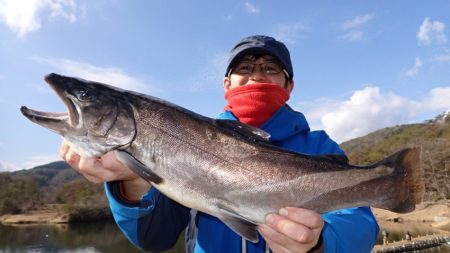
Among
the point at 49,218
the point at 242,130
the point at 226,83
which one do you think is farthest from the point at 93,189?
the point at 242,130

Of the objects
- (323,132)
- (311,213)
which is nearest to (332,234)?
(311,213)

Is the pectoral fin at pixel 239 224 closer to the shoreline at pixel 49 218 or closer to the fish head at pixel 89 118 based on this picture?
the fish head at pixel 89 118

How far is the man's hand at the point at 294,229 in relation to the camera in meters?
3.16

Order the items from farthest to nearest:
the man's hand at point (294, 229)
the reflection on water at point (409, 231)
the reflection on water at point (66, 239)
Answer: the reflection on water at point (66, 239), the reflection on water at point (409, 231), the man's hand at point (294, 229)

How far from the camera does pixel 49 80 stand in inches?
147

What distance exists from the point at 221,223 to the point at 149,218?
0.79 metres

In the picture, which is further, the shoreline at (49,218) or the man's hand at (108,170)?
the shoreline at (49,218)

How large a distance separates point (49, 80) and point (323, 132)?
3103 millimetres

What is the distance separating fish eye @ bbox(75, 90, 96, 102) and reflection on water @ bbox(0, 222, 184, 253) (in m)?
39.2

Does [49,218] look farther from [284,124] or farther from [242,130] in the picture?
[242,130]

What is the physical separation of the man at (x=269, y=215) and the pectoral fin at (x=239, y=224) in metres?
0.08

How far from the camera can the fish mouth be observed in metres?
3.54

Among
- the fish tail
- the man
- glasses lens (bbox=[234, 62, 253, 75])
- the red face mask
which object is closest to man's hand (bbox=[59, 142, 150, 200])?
the man

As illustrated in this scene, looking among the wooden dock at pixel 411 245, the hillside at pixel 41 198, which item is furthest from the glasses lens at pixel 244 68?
the hillside at pixel 41 198
